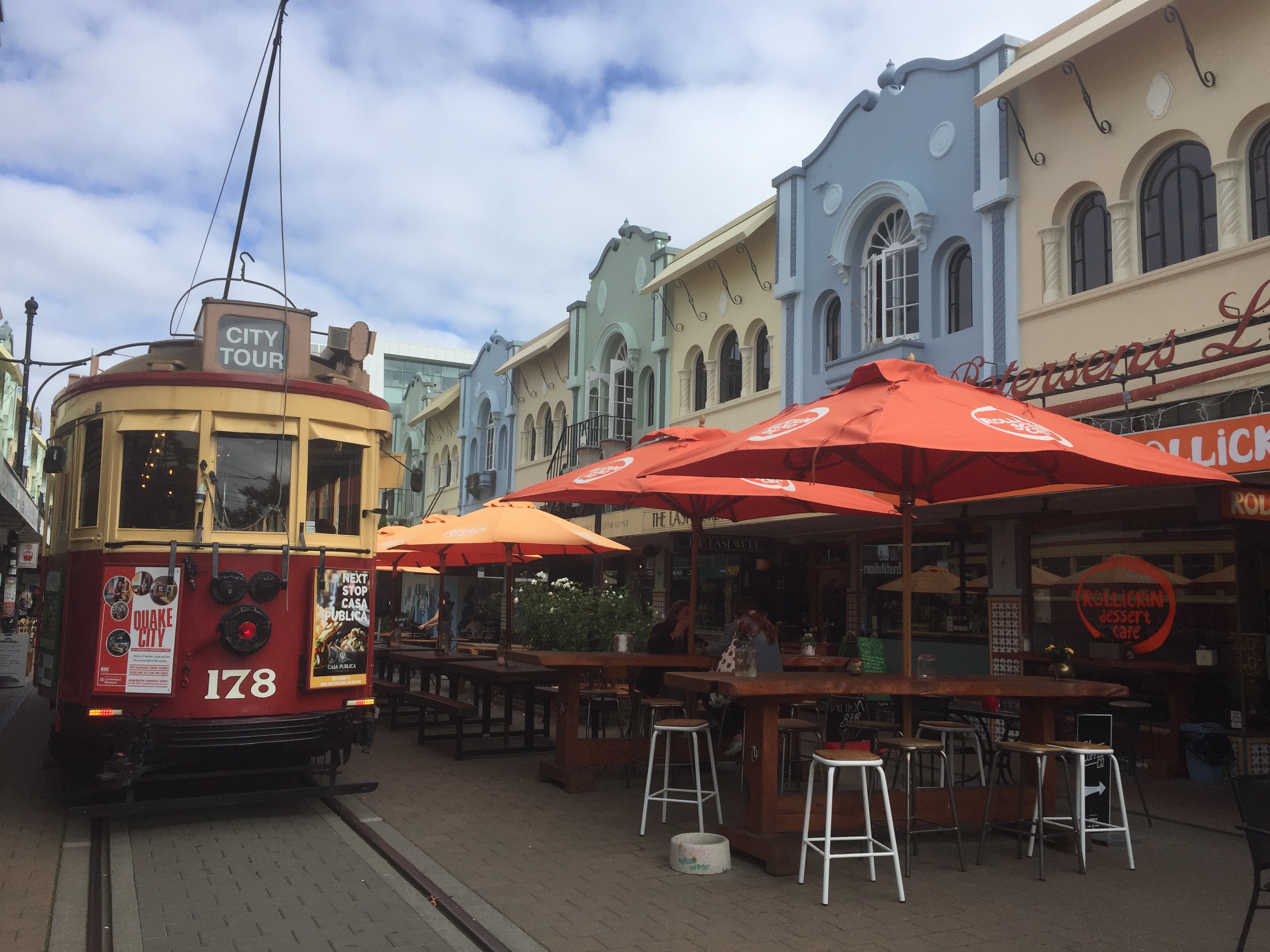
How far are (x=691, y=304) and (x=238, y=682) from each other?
43.4ft

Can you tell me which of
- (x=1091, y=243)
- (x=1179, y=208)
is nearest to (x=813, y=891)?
(x=1179, y=208)

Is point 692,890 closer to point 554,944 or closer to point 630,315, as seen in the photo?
point 554,944

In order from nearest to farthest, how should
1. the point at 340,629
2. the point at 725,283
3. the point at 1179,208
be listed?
the point at 340,629
the point at 1179,208
the point at 725,283

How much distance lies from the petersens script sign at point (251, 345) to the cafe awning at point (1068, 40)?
861cm

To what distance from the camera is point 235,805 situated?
783 centimetres

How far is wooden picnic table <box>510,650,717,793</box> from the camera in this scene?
8.45 metres

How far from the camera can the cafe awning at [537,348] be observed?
2434 cm

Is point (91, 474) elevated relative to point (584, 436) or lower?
lower

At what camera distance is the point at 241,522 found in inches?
285

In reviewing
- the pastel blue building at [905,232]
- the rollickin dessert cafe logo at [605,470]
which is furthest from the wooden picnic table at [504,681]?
the pastel blue building at [905,232]

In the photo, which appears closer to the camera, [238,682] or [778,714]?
[778,714]

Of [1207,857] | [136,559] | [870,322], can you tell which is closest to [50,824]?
[136,559]

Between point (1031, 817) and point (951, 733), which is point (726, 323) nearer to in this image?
point (951, 733)

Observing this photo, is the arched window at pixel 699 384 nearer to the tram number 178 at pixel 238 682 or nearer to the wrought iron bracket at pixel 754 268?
the wrought iron bracket at pixel 754 268
